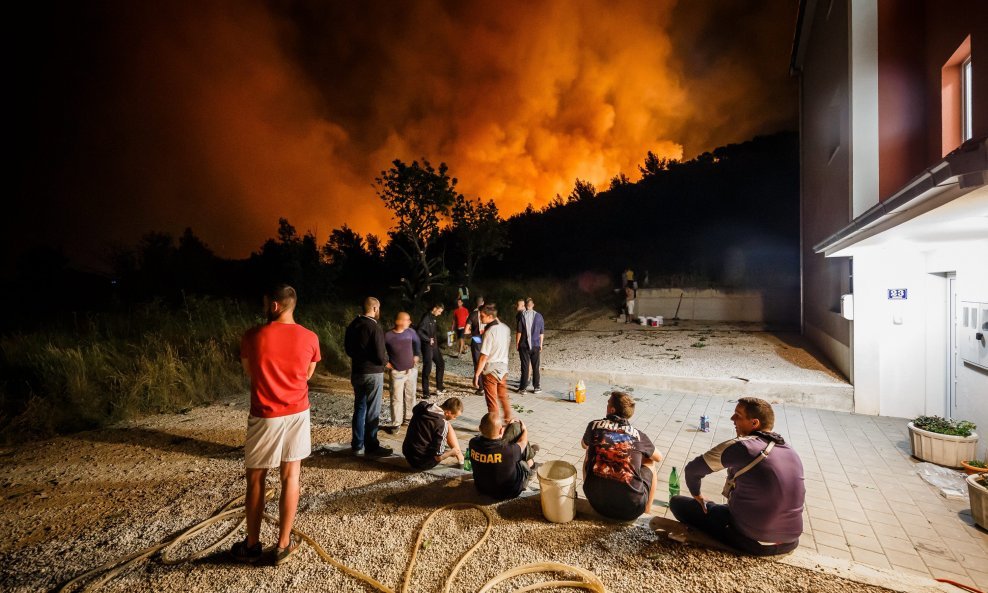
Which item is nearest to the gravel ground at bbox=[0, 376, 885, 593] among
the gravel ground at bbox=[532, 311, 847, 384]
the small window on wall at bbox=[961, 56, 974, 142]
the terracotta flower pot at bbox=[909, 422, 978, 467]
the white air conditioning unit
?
the terracotta flower pot at bbox=[909, 422, 978, 467]

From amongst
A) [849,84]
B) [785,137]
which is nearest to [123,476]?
[849,84]

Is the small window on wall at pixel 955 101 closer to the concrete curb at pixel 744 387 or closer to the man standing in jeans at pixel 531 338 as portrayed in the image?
the concrete curb at pixel 744 387

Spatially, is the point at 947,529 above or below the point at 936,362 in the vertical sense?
below

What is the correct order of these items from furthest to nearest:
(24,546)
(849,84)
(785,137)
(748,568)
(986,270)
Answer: (785,137), (849,84), (986,270), (24,546), (748,568)

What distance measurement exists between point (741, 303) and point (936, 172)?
15559mm

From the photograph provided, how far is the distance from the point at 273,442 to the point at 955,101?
31.5 feet

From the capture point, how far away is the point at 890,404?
632 cm

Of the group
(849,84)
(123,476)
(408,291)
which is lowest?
(123,476)

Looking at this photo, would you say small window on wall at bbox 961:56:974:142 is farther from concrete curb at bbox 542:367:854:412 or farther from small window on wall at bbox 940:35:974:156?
concrete curb at bbox 542:367:854:412

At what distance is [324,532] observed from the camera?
342cm

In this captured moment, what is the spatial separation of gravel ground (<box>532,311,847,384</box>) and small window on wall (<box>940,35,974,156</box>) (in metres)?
3.98

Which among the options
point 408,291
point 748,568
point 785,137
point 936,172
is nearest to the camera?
point 748,568

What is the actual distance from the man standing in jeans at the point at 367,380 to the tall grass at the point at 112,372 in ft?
15.3

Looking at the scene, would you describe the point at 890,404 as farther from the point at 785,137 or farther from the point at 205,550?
the point at 785,137
